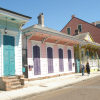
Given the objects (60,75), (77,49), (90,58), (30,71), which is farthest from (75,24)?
(30,71)

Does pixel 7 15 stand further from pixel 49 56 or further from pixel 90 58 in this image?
pixel 90 58

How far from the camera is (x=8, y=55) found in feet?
29.5

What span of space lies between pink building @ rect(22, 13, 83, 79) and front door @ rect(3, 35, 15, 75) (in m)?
2.40

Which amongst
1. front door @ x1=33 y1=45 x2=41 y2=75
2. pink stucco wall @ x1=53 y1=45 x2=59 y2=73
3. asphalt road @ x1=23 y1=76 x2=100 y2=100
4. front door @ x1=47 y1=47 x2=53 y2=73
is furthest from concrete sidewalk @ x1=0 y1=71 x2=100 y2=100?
pink stucco wall @ x1=53 y1=45 x2=59 y2=73

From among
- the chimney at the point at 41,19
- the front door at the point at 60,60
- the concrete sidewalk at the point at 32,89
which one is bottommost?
the concrete sidewalk at the point at 32,89

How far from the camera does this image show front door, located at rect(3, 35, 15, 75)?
8812mm

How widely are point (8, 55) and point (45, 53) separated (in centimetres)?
495

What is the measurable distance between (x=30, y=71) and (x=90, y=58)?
13.1m

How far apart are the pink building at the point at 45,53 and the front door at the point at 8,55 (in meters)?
2.40

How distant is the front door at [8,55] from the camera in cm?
881

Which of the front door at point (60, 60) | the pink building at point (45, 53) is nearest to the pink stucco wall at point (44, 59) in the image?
the pink building at point (45, 53)

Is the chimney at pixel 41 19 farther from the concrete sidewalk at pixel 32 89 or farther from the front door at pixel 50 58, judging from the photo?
the concrete sidewalk at pixel 32 89

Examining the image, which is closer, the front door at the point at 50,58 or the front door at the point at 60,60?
the front door at the point at 50,58

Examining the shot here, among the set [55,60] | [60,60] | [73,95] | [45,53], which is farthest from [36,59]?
[73,95]
